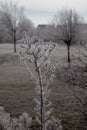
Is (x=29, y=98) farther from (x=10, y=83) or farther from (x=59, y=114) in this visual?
(x=10, y=83)

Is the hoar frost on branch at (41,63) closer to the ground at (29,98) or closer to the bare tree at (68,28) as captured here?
the ground at (29,98)

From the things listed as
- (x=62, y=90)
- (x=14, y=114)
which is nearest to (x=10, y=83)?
(x=62, y=90)

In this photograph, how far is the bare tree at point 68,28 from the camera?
104 ft

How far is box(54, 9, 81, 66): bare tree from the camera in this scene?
31.8 m

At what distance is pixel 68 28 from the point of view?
32.2 meters

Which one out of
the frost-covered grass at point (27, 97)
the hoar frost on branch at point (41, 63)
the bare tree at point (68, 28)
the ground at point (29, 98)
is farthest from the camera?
the bare tree at point (68, 28)

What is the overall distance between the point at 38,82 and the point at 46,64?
0.48m

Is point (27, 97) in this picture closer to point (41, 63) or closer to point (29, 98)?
point (29, 98)

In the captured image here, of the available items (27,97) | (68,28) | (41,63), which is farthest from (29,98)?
(68,28)

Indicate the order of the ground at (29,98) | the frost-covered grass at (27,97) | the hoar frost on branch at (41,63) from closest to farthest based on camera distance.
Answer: the hoar frost on branch at (41,63)
the ground at (29,98)
the frost-covered grass at (27,97)

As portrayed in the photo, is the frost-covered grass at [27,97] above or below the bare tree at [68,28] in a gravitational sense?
below

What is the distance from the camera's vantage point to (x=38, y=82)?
23.7 feet

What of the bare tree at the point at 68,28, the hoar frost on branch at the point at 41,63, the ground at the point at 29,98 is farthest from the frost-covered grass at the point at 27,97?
the bare tree at the point at 68,28

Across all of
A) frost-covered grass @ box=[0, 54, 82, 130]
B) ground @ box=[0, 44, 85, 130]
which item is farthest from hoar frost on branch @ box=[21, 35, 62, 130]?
frost-covered grass @ box=[0, 54, 82, 130]
